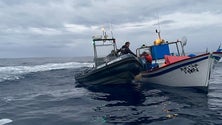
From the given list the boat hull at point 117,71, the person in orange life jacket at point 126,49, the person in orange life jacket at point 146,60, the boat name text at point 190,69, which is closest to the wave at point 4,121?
the boat hull at point 117,71

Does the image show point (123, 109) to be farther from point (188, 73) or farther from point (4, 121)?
point (188, 73)

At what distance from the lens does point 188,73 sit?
11578 mm

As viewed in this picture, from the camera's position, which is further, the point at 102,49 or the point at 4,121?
the point at 102,49

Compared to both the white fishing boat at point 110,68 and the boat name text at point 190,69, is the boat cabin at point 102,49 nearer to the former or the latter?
the white fishing boat at point 110,68

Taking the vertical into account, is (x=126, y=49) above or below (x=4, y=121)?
above

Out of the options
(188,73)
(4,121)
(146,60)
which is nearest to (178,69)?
(188,73)

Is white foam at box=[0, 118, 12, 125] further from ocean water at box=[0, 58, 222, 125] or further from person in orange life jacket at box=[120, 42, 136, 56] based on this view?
person in orange life jacket at box=[120, 42, 136, 56]

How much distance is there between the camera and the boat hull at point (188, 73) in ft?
36.2

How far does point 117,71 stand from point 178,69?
318cm

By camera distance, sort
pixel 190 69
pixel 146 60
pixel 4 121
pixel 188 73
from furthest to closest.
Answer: pixel 146 60 < pixel 188 73 < pixel 190 69 < pixel 4 121

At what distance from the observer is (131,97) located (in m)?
11.0

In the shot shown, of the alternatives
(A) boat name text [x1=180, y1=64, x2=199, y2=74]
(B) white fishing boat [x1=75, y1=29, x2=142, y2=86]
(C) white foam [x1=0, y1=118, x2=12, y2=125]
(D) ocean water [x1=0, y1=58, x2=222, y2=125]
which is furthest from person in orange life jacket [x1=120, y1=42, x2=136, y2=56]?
(C) white foam [x1=0, y1=118, x2=12, y2=125]

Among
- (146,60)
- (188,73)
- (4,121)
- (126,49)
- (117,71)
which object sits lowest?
(4,121)

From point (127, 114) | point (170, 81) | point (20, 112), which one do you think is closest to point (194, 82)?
point (170, 81)
